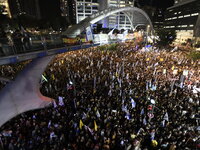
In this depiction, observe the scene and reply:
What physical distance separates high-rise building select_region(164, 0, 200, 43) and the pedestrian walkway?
63.8 meters

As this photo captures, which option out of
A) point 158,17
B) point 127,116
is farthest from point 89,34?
point 158,17

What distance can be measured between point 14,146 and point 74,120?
11.5 feet

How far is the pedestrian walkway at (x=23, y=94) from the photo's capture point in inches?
383

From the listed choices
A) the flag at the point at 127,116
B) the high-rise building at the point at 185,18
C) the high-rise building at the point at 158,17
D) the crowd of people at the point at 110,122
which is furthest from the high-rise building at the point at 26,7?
the flag at the point at 127,116

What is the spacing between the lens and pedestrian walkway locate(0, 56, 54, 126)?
9.73m

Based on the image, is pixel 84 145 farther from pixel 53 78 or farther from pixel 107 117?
pixel 53 78

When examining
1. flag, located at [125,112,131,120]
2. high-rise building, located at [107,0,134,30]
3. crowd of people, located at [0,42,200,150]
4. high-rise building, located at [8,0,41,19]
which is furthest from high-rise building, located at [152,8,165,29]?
flag, located at [125,112,131,120]

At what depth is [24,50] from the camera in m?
10.4

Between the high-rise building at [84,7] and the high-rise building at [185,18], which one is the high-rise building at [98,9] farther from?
the high-rise building at [185,18]

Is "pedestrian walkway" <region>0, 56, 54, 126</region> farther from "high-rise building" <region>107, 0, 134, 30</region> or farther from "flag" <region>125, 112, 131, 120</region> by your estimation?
"high-rise building" <region>107, 0, 134, 30</region>

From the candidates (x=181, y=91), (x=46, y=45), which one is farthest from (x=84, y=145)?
(x=181, y=91)

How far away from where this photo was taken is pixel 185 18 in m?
66.9

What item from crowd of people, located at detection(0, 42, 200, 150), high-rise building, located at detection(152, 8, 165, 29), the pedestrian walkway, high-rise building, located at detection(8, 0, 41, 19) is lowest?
crowd of people, located at detection(0, 42, 200, 150)

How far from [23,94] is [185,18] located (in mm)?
76656
